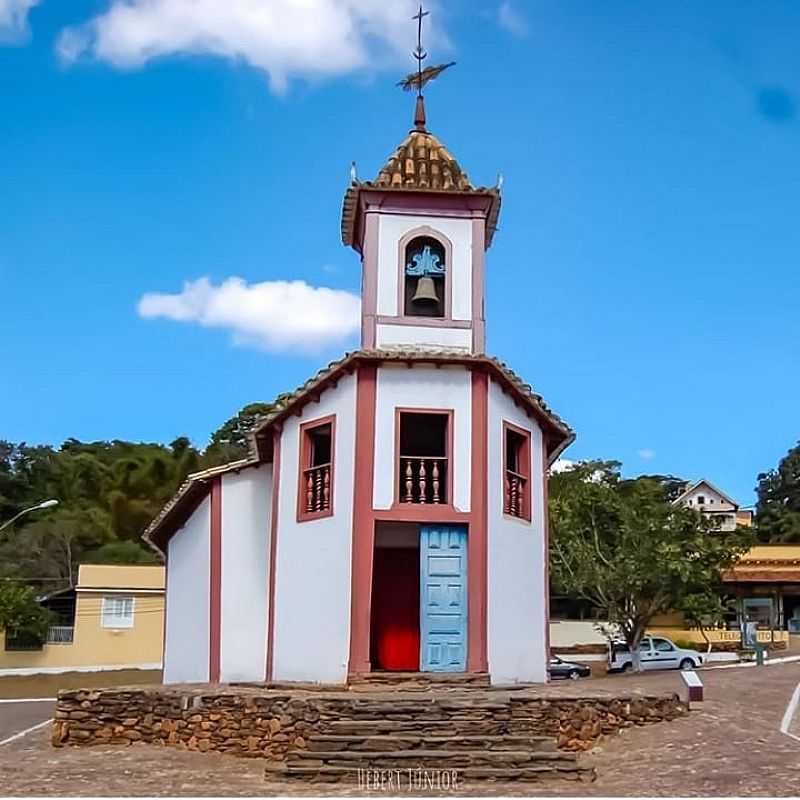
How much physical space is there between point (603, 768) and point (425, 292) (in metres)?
8.13

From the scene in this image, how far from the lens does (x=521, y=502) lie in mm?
17484

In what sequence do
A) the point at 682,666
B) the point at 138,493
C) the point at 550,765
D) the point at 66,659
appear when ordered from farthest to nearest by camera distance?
the point at 138,493 < the point at 66,659 < the point at 682,666 < the point at 550,765

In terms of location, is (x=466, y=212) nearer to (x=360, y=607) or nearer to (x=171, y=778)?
(x=360, y=607)

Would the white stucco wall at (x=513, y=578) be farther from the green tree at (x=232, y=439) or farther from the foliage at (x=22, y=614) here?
the green tree at (x=232, y=439)

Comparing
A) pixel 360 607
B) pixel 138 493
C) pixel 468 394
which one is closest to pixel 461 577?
pixel 360 607

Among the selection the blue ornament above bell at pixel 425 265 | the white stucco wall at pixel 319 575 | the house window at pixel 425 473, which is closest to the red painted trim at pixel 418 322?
the blue ornament above bell at pixel 425 265

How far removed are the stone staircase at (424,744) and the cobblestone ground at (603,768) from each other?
0.30m

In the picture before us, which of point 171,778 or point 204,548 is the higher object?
point 204,548

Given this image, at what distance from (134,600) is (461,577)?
25.0 meters

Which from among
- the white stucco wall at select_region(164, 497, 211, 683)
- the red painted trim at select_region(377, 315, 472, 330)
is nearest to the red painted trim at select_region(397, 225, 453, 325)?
the red painted trim at select_region(377, 315, 472, 330)

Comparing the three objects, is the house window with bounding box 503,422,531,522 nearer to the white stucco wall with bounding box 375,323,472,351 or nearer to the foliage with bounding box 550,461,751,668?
the white stucco wall with bounding box 375,323,472,351

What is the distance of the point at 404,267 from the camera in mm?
17766

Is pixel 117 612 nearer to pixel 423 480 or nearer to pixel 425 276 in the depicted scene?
pixel 425 276

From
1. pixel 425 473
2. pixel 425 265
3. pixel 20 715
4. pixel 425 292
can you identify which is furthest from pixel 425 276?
pixel 20 715
